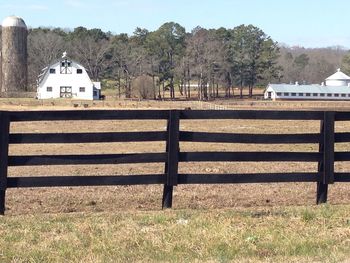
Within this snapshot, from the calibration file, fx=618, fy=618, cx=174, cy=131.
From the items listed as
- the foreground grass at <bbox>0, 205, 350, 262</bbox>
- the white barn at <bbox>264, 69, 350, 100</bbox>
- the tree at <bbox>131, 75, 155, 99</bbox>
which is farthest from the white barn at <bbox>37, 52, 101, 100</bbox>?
the foreground grass at <bbox>0, 205, 350, 262</bbox>

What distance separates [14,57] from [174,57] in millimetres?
33475

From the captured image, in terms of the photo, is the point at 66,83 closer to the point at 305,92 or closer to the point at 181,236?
the point at 305,92

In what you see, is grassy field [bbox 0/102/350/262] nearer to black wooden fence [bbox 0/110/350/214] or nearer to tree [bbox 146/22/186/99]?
black wooden fence [bbox 0/110/350/214]

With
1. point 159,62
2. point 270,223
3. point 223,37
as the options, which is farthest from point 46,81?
point 270,223

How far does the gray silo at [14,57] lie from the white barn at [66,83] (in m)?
8.74

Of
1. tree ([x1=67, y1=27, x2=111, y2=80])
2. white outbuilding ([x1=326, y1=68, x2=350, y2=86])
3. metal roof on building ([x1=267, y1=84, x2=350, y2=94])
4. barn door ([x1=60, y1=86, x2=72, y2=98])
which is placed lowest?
barn door ([x1=60, y1=86, x2=72, y2=98])

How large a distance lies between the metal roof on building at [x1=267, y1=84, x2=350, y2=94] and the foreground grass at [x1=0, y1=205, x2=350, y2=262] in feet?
376

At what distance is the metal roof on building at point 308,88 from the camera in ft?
401

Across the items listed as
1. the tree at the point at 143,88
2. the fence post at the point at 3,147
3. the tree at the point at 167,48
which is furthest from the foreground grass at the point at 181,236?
the tree at the point at 167,48

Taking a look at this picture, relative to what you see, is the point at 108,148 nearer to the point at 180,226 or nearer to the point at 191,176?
the point at 191,176

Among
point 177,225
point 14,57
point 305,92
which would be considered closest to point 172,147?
point 177,225

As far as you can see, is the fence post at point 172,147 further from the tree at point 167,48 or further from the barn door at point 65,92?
the tree at point 167,48

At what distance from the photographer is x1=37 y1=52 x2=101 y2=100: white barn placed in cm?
9781

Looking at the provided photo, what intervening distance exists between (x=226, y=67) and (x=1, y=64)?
144ft
